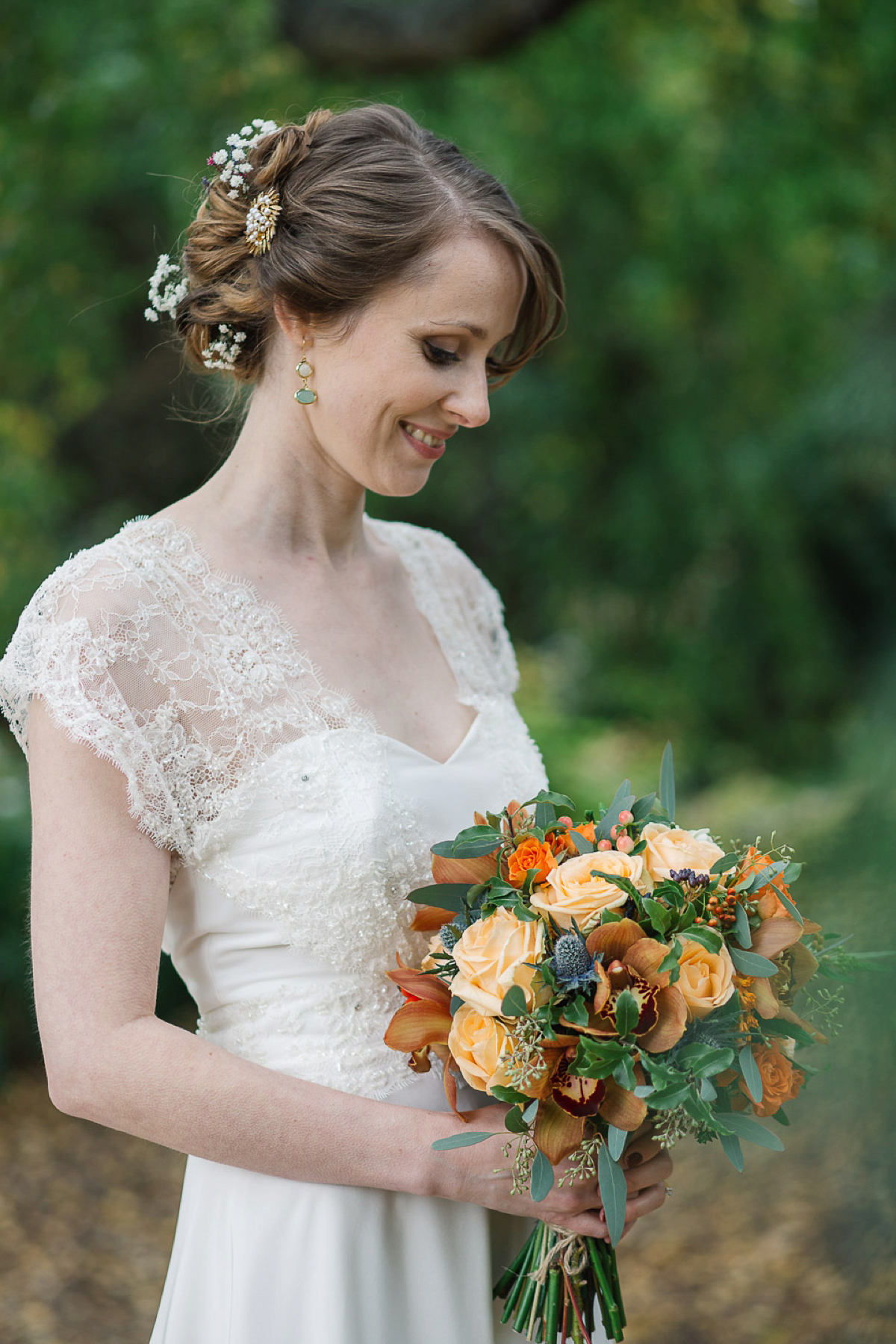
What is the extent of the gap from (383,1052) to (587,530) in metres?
7.64

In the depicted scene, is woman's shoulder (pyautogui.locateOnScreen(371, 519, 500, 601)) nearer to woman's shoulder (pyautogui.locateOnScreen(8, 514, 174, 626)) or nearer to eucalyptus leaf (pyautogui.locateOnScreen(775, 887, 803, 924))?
woman's shoulder (pyautogui.locateOnScreen(8, 514, 174, 626))

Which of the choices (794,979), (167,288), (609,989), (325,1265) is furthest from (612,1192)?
(167,288)

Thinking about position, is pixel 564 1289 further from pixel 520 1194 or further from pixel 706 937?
pixel 706 937

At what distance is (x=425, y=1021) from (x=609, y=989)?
1.07 ft

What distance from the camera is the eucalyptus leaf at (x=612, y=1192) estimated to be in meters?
1.58

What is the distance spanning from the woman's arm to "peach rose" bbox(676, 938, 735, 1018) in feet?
1.17

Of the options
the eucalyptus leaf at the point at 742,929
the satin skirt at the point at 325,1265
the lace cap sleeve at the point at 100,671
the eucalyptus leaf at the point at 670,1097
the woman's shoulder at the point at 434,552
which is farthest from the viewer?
the woman's shoulder at the point at 434,552

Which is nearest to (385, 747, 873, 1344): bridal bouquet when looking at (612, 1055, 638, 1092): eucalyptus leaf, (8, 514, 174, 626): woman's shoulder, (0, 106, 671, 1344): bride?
(612, 1055, 638, 1092): eucalyptus leaf

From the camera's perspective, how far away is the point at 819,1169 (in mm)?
4516

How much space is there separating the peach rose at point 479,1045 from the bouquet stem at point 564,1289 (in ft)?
1.15

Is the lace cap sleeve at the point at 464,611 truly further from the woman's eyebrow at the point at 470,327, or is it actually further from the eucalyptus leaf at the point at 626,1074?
the eucalyptus leaf at the point at 626,1074

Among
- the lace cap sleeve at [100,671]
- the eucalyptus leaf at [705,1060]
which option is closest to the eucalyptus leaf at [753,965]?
the eucalyptus leaf at [705,1060]

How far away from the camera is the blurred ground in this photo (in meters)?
4.06
